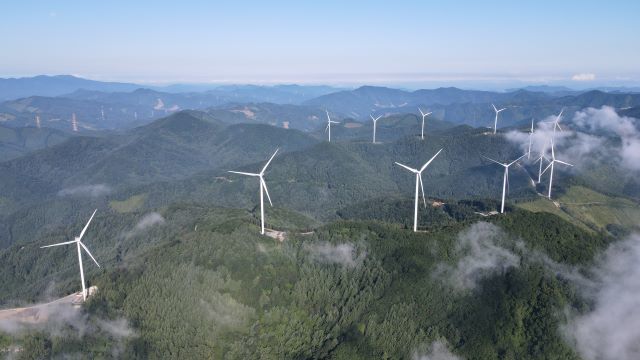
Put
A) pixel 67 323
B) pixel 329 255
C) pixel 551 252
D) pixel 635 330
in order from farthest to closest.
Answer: pixel 329 255 < pixel 551 252 < pixel 67 323 < pixel 635 330

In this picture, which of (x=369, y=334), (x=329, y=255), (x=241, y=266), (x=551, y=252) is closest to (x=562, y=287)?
(x=551, y=252)

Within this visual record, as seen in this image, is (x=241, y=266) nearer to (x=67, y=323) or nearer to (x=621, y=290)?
(x=67, y=323)

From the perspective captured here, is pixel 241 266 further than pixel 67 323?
Yes

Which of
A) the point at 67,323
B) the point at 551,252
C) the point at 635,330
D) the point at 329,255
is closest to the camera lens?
the point at 635,330

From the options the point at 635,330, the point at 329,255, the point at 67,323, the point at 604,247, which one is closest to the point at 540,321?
the point at 635,330

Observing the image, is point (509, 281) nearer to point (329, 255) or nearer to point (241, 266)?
point (329, 255)

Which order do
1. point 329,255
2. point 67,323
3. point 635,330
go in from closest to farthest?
1. point 635,330
2. point 67,323
3. point 329,255

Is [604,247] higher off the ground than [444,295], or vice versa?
[604,247]

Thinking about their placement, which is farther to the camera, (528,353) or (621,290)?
(621,290)
